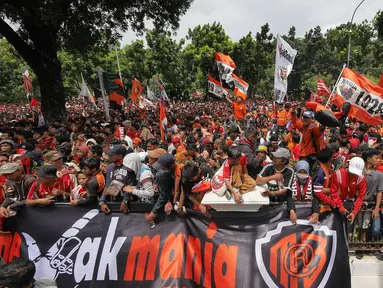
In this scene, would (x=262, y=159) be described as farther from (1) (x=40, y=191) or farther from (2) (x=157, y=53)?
(2) (x=157, y=53)

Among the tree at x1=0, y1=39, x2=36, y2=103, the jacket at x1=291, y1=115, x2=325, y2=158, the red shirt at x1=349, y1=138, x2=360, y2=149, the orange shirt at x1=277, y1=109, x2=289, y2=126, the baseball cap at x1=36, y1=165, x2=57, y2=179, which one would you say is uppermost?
the tree at x1=0, y1=39, x2=36, y2=103

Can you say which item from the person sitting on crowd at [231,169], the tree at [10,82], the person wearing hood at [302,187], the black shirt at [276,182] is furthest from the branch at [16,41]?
the tree at [10,82]

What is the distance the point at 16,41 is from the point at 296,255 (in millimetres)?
14312

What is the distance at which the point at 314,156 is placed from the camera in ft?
18.3

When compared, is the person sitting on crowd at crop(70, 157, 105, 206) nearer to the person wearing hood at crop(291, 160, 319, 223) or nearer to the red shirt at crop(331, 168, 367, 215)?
the person wearing hood at crop(291, 160, 319, 223)

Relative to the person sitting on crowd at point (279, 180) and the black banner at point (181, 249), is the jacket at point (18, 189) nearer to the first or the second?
the black banner at point (181, 249)

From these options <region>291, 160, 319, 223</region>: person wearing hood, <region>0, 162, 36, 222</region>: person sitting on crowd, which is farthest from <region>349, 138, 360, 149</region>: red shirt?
<region>0, 162, 36, 222</region>: person sitting on crowd

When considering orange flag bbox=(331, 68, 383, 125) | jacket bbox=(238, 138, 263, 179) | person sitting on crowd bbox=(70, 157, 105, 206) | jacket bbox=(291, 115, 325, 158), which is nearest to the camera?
person sitting on crowd bbox=(70, 157, 105, 206)

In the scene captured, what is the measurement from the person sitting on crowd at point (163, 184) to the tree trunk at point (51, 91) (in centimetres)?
1230

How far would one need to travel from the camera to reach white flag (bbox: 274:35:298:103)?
33.9ft

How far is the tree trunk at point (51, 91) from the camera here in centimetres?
1451

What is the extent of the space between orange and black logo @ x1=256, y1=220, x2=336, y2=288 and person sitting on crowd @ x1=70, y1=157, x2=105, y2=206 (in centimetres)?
204

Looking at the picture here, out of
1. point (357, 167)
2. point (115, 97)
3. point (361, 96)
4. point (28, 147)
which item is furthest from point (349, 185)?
point (115, 97)

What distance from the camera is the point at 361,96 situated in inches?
272
